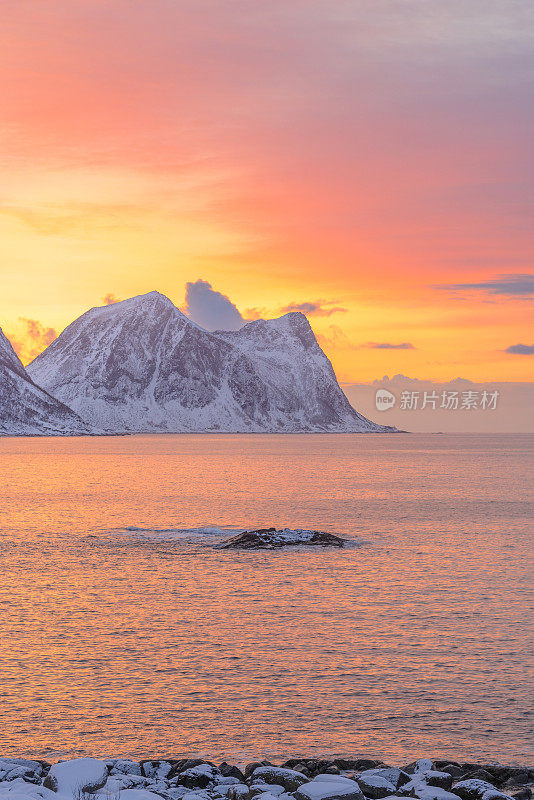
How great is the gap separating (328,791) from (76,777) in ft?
15.3

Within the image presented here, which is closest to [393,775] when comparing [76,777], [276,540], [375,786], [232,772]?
[375,786]

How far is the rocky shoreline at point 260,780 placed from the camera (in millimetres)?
15289

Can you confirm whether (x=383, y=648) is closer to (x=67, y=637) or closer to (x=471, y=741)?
(x=471, y=741)

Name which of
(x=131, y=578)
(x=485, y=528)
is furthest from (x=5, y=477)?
(x=131, y=578)

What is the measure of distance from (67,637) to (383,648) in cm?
1040

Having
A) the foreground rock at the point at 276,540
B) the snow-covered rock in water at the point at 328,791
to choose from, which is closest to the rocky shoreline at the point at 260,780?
the snow-covered rock in water at the point at 328,791

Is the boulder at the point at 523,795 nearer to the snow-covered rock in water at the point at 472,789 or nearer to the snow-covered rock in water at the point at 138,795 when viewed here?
the snow-covered rock in water at the point at 472,789

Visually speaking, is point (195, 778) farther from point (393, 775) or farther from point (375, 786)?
point (393, 775)

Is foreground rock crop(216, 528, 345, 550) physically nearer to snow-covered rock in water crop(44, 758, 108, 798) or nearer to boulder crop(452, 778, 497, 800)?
snow-covered rock in water crop(44, 758, 108, 798)

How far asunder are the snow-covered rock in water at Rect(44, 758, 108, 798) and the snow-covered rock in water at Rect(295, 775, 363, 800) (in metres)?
3.74

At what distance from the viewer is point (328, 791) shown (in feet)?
49.6

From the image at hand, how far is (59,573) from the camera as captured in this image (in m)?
41.4

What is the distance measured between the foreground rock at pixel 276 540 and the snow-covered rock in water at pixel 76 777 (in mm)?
36074

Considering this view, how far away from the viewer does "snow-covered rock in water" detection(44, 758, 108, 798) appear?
50.9 ft
